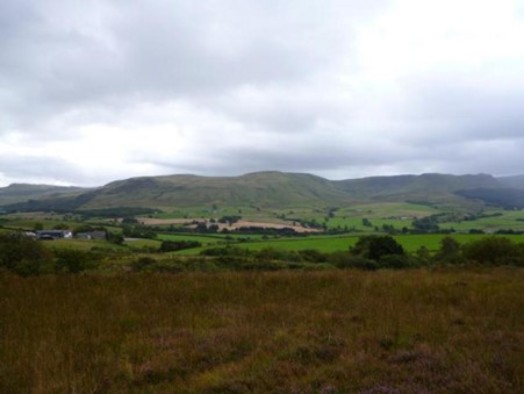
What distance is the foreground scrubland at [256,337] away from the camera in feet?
19.4

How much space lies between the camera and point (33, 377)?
614 cm

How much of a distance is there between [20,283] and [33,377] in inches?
293

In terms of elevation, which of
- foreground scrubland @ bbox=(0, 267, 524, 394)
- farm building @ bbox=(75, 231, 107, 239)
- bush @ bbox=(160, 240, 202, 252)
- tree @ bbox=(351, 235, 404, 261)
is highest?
foreground scrubland @ bbox=(0, 267, 524, 394)

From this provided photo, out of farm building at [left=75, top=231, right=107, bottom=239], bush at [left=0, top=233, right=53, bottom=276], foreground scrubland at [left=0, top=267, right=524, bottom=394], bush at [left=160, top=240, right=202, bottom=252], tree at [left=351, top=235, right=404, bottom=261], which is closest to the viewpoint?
foreground scrubland at [left=0, top=267, right=524, bottom=394]

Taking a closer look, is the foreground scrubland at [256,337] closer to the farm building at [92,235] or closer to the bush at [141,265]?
the bush at [141,265]

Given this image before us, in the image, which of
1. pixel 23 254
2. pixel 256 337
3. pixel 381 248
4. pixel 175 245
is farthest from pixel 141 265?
pixel 175 245

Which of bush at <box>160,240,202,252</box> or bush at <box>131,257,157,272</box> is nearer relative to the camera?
bush at <box>131,257,157,272</box>

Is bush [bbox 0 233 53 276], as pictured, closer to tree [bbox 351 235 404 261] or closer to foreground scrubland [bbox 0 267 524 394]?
foreground scrubland [bbox 0 267 524 394]

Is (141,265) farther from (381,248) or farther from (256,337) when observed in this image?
(381,248)

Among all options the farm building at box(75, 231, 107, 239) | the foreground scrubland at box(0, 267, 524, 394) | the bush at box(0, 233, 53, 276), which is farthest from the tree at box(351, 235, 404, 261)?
the farm building at box(75, 231, 107, 239)

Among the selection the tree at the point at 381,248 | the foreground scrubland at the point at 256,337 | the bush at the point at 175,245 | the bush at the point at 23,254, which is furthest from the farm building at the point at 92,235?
the foreground scrubland at the point at 256,337

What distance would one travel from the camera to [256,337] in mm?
7949

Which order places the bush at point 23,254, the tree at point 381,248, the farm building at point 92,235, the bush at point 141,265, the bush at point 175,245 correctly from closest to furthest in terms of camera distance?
the bush at point 23,254 < the bush at point 141,265 < the tree at point 381,248 < the bush at point 175,245 < the farm building at point 92,235

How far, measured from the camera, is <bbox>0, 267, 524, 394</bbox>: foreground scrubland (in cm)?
591
